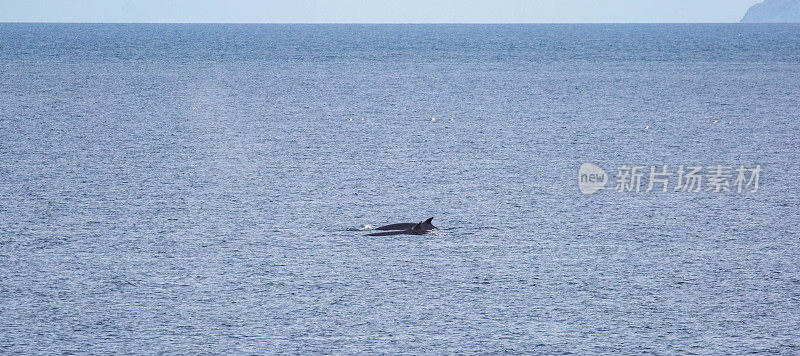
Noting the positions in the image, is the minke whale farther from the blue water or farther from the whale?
the blue water

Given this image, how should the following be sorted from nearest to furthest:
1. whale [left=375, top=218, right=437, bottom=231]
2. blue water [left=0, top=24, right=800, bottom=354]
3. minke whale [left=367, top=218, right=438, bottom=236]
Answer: blue water [left=0, top=24, right=800, bottom=354], minke whale [left=367, top=218, right=438, bottom=236], whale [left=375, top=218, right=437, bottom=231]

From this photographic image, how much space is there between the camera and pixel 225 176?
22.0 metres

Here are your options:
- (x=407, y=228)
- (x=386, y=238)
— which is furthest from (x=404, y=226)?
A: (x=386, y=238)

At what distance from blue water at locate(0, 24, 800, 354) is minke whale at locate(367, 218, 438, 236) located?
326mm

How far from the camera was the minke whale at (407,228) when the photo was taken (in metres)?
16.3

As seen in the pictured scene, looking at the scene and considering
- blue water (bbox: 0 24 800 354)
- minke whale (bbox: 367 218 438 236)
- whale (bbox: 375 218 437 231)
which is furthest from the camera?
whale (bbox: 375 218 437 231)

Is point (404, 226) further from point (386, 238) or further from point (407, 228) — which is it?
point (386, 238)

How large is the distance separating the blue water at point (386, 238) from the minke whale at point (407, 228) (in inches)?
12.8

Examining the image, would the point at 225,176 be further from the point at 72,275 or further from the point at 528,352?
the point at 528,352

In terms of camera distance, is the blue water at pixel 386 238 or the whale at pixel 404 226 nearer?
the blue water at pixel 386 238

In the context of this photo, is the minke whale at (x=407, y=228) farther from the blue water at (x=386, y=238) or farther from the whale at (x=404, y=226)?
the blue water at (x=386, y=238)

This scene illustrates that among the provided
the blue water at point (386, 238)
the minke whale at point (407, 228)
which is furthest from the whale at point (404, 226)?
the blue water at point (386, 238)

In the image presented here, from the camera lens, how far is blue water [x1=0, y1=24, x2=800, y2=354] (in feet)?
37.3

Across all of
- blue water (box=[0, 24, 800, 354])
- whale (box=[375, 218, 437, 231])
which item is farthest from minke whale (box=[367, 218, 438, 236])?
blue water (box=[0, 24, 800, 354])
